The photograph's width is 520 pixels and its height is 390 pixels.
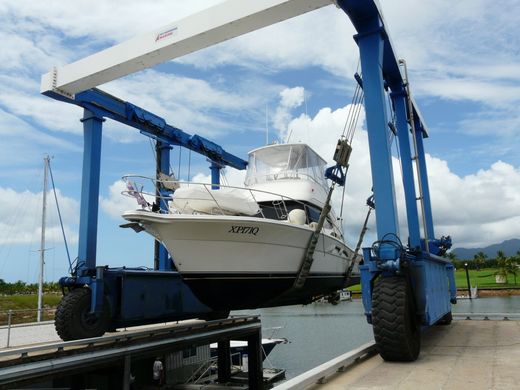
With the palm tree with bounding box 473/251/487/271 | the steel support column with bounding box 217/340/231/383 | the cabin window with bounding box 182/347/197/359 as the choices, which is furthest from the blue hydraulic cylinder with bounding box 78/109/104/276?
the palm tree with bounding box 473/251/487/271

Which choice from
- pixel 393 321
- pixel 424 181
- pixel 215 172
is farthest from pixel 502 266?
pixel 393 321

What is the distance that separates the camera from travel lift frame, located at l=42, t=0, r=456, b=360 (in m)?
5.36

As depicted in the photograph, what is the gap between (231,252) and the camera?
295 inches

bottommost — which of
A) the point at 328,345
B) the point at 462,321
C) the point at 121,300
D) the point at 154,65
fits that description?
the point at 328,345

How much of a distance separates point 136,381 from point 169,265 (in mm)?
3143

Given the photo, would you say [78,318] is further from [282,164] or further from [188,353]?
[188,353]

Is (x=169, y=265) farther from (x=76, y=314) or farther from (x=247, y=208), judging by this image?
(x=247, y=208)

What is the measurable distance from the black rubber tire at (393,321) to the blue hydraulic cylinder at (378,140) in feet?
3.26

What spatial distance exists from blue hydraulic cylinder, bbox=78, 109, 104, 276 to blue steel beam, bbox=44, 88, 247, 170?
0.33 m

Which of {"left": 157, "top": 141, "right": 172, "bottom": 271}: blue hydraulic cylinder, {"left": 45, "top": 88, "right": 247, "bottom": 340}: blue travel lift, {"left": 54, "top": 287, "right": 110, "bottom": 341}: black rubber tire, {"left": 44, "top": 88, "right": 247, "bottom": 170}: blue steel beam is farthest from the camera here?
{"left": 157, "top": 141, "right": 172, "bottom": 271}: blue hydraulic cylinder

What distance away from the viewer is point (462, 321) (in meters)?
9.15

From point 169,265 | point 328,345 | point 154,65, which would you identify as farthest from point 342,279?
point 328,345

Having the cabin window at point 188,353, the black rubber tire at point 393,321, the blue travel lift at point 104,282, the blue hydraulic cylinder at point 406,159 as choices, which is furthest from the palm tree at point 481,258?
Result: the black rubber tire at point 393,321

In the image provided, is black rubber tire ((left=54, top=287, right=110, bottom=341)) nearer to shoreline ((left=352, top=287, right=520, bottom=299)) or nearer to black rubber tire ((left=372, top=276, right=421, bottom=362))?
black rubber tire ((left=372, top=276, right=421, bottom=362))
